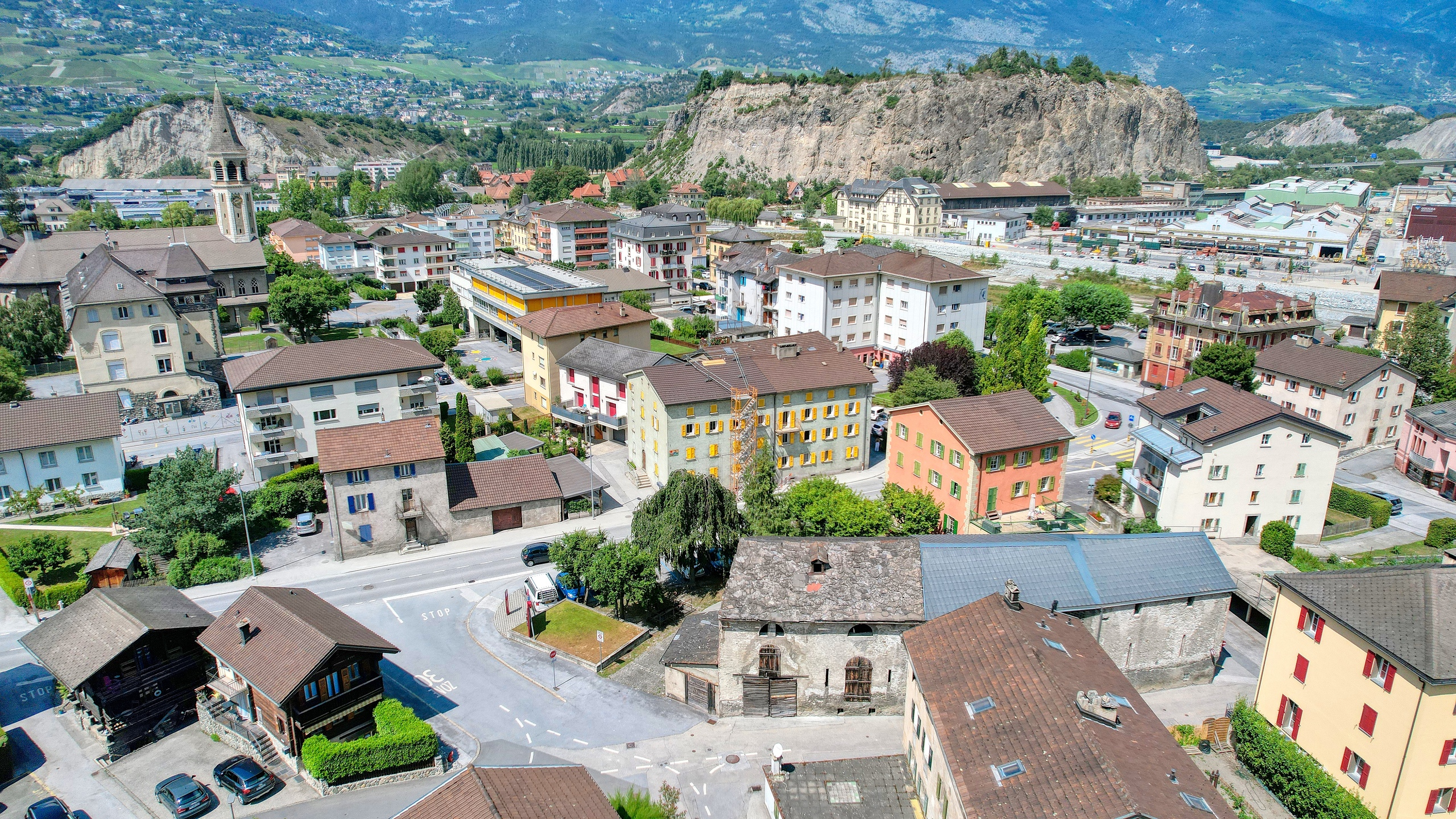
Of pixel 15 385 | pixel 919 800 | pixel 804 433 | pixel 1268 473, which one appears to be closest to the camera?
pixel 919 800

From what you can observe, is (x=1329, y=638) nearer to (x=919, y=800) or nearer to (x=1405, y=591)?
(x=1405, y=591)

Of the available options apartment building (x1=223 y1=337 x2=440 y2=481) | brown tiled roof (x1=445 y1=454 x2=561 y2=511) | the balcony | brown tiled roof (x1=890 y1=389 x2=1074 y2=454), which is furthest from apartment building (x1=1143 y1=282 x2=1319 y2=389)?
the balcony

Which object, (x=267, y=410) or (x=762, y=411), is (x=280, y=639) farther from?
(x=762, y=411)

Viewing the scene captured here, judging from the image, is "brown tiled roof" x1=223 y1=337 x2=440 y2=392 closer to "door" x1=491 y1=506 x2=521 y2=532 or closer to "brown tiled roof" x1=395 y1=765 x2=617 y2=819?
"door" x1=491 y1=506 x2=521 y2=532

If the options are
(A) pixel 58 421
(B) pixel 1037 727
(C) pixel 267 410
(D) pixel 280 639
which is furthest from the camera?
(C) pixel 267 410

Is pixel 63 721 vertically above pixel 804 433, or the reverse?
pixel 804 433

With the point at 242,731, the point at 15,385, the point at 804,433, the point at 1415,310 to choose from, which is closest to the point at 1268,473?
the point at 804,433

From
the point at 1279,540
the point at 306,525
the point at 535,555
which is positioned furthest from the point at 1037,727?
the point at 306,525
